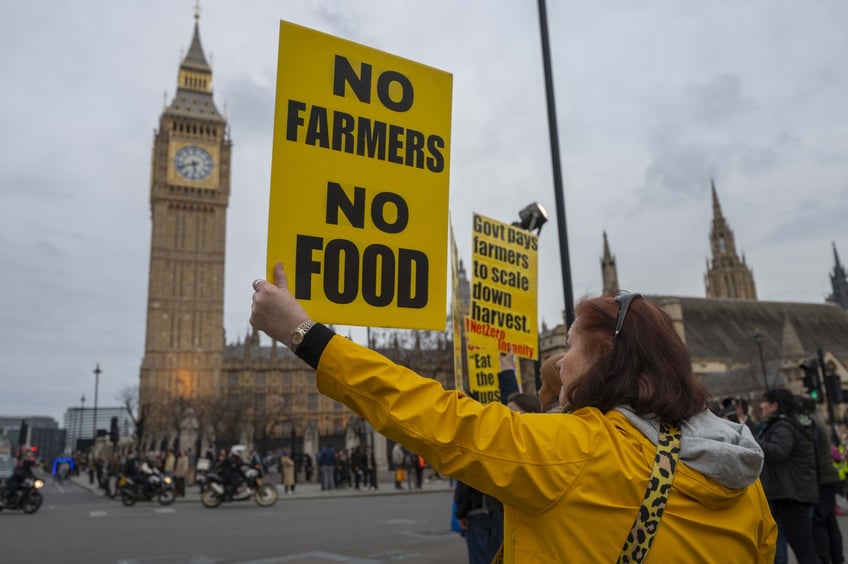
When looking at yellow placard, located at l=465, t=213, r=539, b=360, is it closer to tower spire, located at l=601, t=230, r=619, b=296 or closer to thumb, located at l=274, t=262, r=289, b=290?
thumb, located at l=274, t=262, r=289, b=290

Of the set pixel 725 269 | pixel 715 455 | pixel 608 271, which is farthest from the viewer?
pixel 725 269

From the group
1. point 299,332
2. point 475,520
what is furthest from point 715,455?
point 475,520

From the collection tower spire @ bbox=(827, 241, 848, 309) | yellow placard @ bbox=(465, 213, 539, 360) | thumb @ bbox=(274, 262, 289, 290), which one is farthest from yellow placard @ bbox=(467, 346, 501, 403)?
tower spire @ bbox=(827, 241, 848, 309)

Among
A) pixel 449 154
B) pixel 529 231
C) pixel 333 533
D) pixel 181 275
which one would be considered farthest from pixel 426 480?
pixel 181 275

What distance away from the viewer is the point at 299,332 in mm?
1909

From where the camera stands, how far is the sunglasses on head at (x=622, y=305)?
1919 millimetres

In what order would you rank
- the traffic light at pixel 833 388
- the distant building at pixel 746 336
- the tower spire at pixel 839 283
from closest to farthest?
1. the traffic light at pixel 833 388
2. the distant building at pixel 746 336
3. the tower spire at pixel 839 283

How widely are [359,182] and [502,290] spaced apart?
168 inches

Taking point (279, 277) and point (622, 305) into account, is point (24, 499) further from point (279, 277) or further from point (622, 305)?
point (622, 305)

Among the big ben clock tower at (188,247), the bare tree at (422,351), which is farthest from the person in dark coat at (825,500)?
the big ben clock tower at (188,247)

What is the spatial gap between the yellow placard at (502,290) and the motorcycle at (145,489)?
51.7 feet

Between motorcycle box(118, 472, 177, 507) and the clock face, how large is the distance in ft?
249

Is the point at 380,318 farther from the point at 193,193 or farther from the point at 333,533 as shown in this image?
the point at 193,193

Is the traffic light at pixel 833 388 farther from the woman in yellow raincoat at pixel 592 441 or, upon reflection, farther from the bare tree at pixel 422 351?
the bare tree at pixel 422 351
